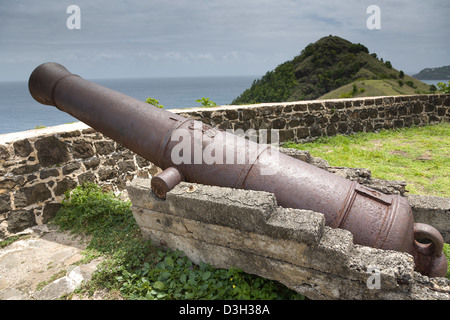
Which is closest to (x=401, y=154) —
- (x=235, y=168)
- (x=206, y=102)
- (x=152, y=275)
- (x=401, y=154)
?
(x=401, y=154)

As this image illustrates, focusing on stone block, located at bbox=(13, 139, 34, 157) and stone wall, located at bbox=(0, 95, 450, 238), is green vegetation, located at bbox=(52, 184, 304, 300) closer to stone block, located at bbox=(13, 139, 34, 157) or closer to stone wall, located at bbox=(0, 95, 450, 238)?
stone wall, located at bbox=(0, 95, 450, 238)

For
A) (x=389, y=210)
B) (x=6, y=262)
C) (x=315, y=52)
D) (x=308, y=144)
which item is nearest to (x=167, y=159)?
(x=389, y=210)

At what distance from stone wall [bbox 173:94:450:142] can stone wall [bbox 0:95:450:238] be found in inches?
1.0

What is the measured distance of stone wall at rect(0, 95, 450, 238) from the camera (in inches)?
160

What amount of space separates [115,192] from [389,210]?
430cm

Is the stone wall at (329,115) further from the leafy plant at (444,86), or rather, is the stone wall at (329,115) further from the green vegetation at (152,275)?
the green vegetation at (152,275)

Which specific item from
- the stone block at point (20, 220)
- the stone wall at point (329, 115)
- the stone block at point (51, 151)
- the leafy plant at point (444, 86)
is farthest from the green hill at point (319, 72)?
the stone block at point (20, 220)

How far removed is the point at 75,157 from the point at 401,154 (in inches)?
271

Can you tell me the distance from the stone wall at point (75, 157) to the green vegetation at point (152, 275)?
798 millimetres

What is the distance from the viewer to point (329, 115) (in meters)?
8.36

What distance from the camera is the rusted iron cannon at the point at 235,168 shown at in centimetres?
251

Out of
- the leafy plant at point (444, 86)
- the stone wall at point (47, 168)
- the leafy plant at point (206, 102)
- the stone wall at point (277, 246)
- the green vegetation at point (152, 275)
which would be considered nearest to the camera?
the stone wall at point (277, 246)

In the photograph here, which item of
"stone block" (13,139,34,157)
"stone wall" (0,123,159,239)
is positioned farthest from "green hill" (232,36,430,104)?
"stone block" (13,139,34,157)

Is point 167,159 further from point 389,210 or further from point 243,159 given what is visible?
point 389,210
